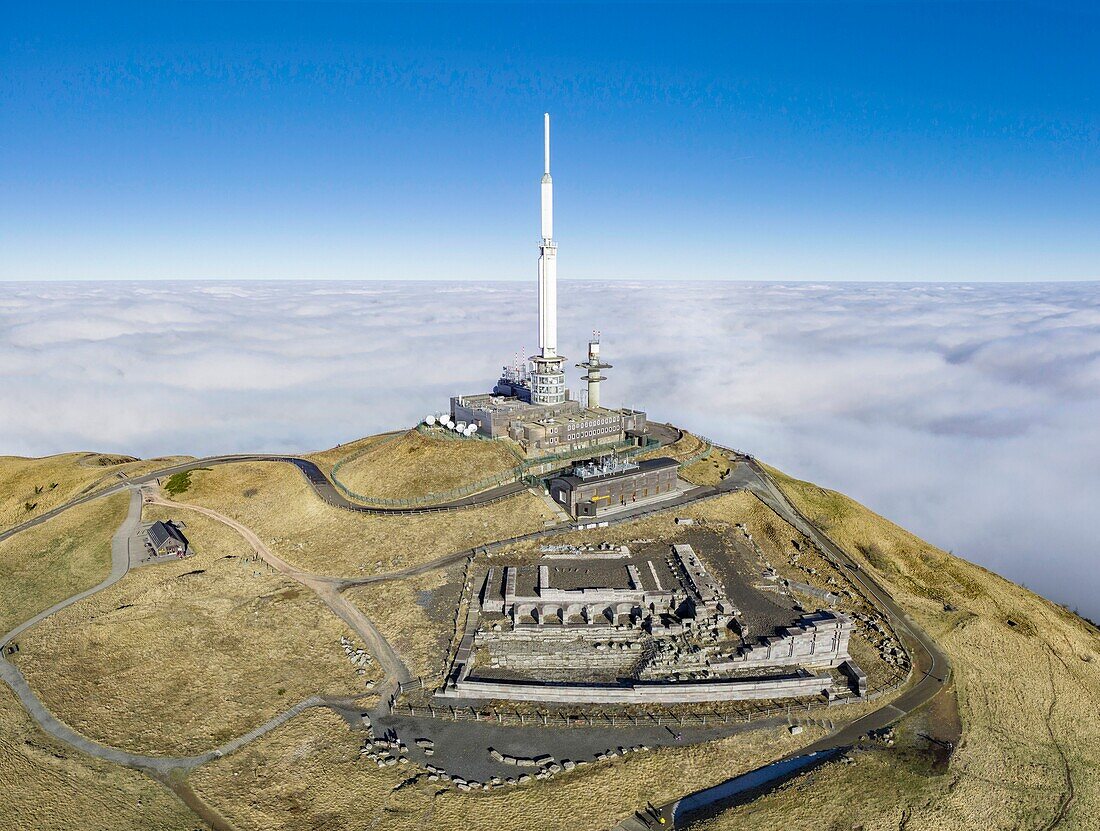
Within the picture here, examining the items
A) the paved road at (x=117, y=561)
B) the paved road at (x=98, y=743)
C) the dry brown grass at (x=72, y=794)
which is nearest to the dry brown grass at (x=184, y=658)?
the paved road at (x=98, y=743)

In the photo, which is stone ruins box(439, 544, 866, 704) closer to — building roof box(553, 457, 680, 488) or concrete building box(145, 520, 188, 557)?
building roof box(553, 457, 680, 488)

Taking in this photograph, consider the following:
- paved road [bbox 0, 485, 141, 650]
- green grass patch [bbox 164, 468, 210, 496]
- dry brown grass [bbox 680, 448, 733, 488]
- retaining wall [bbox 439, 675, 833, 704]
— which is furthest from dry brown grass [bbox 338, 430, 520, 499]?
retaining wall [bbox 439, 675, 833, 704]

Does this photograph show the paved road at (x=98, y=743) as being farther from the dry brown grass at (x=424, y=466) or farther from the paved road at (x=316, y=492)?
the dry brown grass at (x=424, y=466)

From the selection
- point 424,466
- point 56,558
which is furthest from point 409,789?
point 56,558

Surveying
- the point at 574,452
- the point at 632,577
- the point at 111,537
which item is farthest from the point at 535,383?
the point at 111,537

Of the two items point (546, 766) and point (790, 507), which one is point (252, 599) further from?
point (790, 507)

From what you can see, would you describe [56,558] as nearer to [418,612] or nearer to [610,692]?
[418,612]
